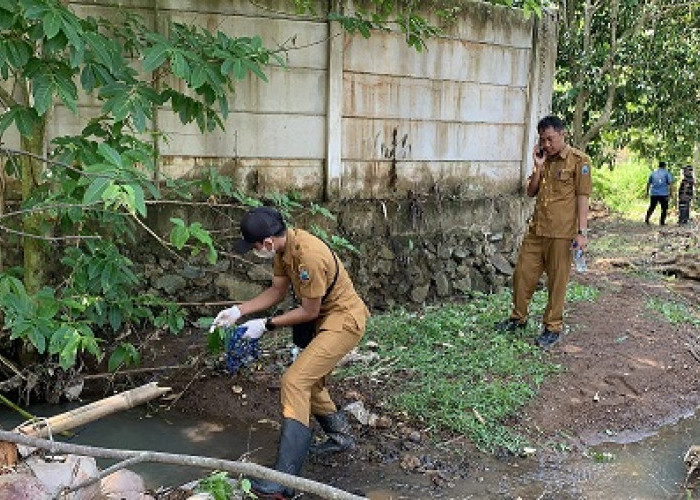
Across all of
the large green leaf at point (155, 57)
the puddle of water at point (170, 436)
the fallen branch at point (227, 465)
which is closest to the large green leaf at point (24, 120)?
the large green leaf at point (155, 57)

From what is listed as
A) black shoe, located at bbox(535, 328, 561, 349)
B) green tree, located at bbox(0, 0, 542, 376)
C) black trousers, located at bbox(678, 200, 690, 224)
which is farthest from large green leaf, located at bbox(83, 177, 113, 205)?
black trousers, located at bbox(678, 200, 690, 224)

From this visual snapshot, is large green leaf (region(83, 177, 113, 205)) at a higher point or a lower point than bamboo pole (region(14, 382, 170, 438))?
higher

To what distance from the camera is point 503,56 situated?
7430 mm

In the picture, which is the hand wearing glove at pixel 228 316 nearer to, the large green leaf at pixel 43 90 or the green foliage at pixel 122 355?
the green foliage at pixel 122 355

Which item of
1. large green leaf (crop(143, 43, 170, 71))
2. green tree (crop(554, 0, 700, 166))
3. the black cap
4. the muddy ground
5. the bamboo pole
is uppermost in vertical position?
green tree (crop(554, 0, 700, 166))

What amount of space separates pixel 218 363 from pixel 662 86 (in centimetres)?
944

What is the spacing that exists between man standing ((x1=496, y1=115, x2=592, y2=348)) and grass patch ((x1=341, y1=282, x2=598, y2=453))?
39 cm

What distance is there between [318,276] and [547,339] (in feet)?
9.07

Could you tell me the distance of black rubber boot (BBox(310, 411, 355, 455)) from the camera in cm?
435

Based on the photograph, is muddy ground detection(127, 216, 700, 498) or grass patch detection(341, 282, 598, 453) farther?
grass patch detection(341, 282, 598, 453)

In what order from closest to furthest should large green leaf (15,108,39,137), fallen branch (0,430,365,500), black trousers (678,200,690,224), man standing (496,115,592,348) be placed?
fallen branch (0,430,365,500)
large green leaf (15,108,39,137)
man standing (496,115,592,348)
black trousers (678,200,690,224)

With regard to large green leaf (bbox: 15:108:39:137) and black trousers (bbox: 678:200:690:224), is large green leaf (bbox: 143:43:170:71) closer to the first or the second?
large green leaf (bbox: 15:108:39:137)

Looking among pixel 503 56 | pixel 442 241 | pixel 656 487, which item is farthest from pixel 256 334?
pixel 503 56

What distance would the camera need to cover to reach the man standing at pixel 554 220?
5627 mm
